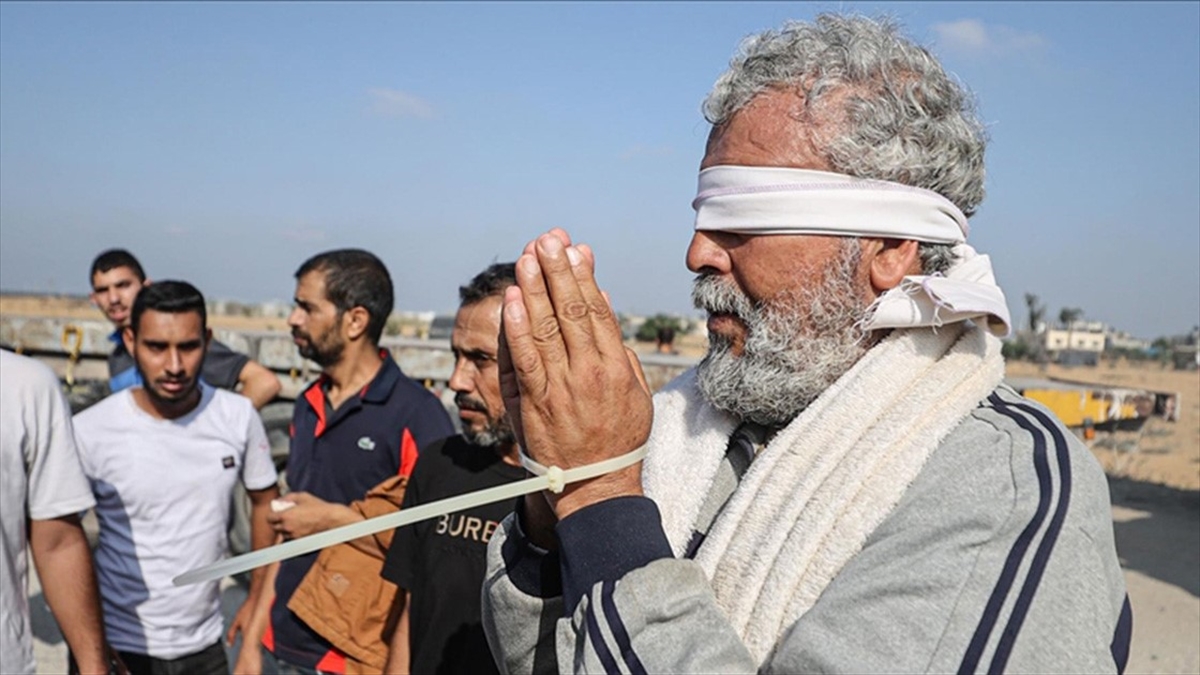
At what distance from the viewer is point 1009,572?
1.32 metres

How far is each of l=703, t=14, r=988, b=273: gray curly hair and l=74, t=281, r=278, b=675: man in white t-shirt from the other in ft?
10.5

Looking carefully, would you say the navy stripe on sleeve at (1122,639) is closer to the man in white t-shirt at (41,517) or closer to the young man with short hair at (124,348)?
the man in white t-shirt at (41,517)

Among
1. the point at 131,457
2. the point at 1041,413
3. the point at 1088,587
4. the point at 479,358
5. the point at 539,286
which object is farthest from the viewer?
the point at 131,457

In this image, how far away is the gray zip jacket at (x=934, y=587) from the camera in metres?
1.29

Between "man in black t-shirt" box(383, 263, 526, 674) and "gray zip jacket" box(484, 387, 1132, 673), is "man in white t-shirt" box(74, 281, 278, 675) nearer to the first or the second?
"man in black t-shirt" box(383, 263, 526, 674)

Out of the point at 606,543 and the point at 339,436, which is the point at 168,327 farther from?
the point at 606,543

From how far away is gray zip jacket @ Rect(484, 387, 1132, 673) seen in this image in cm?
129

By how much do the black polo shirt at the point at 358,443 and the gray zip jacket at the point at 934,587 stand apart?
8.84 ft

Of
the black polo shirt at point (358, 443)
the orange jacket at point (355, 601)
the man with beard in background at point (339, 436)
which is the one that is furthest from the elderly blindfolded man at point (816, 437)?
the black polo shirt at point (358, 443)

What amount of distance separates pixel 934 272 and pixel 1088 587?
64cm

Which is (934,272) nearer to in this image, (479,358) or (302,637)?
(479,358)

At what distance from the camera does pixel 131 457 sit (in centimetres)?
416

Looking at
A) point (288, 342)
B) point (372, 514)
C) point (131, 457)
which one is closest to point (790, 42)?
point (372, 514)

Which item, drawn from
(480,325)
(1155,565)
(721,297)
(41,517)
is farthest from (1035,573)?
(1155,565)
